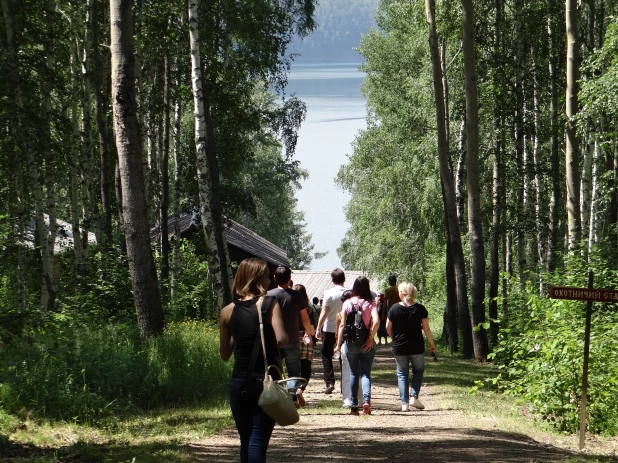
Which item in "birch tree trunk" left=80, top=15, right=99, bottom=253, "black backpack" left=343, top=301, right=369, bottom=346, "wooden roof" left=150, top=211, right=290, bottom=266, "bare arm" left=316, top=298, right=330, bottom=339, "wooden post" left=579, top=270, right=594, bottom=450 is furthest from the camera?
"wooden roof" left=150, top=211, right=290, bottom=266

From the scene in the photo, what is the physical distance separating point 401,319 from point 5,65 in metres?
13.1

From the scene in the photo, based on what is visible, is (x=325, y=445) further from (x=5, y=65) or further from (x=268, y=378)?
(x=5, y=65)

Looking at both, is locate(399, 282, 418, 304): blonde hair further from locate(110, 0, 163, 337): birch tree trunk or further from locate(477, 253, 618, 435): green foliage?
locate(110, 0, 163, 337): birch tree trunk

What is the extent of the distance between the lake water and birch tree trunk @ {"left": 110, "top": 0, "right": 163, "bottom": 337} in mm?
31122

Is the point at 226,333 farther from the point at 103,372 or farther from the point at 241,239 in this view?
the point at 241,239

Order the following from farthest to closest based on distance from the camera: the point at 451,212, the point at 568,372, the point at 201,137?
1. the point at 451,212
2. the point at 201,137
3. the point at 568,372

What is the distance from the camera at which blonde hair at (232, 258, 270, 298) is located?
5.76 metres

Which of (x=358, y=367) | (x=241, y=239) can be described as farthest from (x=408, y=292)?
(x=241, y=239)

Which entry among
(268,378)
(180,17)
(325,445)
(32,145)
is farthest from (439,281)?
(268,378)

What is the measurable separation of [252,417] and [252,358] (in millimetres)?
395

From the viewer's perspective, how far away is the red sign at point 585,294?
883 cm

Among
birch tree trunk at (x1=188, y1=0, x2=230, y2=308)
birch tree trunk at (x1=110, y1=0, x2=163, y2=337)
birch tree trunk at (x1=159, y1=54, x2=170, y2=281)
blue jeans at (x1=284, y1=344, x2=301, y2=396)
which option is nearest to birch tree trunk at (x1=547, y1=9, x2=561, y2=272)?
birch tree trunk at (x1=188, y1=0, x2=230, y2=308)

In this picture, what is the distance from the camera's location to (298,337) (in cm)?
970

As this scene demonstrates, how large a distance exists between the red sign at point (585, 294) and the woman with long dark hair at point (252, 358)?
4.35 m
